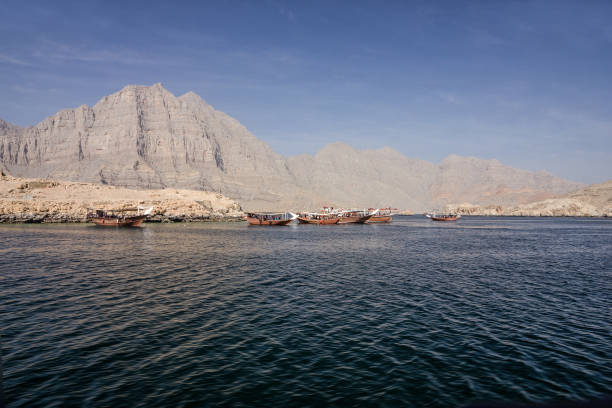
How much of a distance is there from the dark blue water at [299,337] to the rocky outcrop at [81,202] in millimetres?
80552

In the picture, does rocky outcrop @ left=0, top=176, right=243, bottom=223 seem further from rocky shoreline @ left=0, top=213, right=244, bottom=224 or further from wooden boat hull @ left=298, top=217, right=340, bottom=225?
wooden boat hull @ left=298, top=217, right=340, bottom=225

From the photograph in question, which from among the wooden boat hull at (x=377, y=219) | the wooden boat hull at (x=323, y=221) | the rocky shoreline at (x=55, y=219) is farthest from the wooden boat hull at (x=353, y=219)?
the rocky shoreline at (x=55, y=219)

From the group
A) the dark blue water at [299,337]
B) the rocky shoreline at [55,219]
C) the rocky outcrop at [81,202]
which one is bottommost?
the dark blue water at [299,337]

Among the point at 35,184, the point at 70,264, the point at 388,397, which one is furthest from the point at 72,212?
the point at 388,397

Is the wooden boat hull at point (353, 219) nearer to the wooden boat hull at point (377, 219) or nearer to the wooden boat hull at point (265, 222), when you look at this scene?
the wooden boat hull at point (377, 219)

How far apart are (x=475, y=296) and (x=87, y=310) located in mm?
20215

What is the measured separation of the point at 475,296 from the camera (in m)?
21.0

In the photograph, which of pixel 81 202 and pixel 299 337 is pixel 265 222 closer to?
pixel 81 202

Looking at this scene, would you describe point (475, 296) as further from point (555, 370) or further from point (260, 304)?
point (260, 304)

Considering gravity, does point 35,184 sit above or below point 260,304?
above

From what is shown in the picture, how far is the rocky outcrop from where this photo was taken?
9531cm

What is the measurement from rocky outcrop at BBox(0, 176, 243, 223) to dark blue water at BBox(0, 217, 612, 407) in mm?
80552

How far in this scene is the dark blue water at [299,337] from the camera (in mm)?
10289

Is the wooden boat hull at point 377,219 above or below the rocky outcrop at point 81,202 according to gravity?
below
